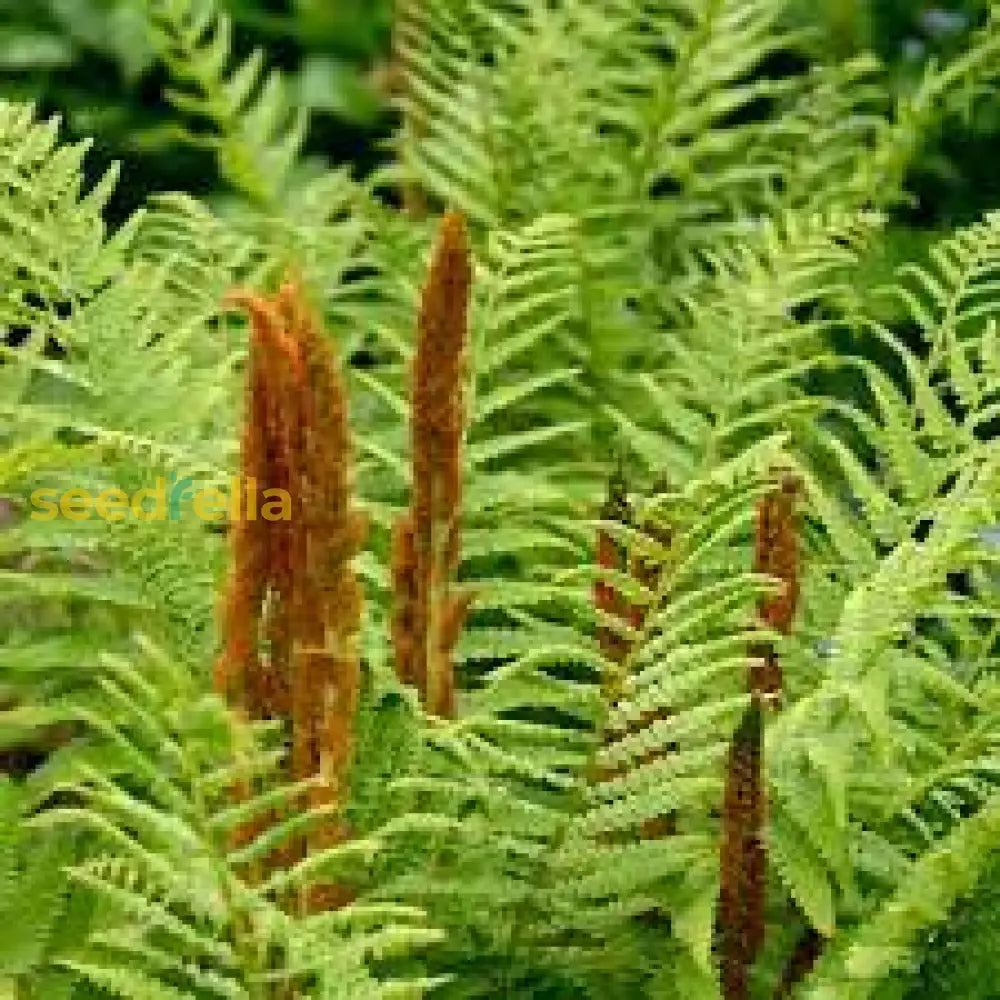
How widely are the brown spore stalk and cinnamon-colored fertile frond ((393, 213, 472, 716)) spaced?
0.22m

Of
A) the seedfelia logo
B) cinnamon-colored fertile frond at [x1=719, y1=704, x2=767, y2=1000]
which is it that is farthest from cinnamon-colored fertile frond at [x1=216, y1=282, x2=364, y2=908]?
the seedfelia logo

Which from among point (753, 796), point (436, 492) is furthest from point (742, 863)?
point (436, 492)

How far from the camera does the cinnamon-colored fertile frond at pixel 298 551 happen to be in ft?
4.70

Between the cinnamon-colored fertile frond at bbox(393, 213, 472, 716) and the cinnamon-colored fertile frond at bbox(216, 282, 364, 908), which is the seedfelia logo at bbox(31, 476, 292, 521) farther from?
the cinnamon-colored fertile frond at bbox(216, 282, 364, 908)

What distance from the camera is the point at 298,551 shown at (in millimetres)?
1481

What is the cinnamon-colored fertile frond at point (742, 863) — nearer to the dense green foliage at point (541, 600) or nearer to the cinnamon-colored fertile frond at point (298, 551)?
the dense green foliage at point (541, 600)

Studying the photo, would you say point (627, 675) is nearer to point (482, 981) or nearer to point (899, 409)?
point (482, 981)

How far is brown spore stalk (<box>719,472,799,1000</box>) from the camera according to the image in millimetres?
1656

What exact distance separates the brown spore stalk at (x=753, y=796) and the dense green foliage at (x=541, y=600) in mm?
21

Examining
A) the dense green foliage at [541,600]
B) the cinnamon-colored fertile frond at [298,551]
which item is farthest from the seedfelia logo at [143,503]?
the cinnamon-colored fertile frond at [298,551]

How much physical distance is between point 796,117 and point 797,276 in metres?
0.84

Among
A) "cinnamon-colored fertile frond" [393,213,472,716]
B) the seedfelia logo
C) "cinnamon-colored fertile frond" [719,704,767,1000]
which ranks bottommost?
"cinnamon-colored fertile frond" [719,704,767,1000]

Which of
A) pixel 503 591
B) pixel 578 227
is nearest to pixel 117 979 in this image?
pixel 503 591

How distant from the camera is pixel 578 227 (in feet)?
9.50
